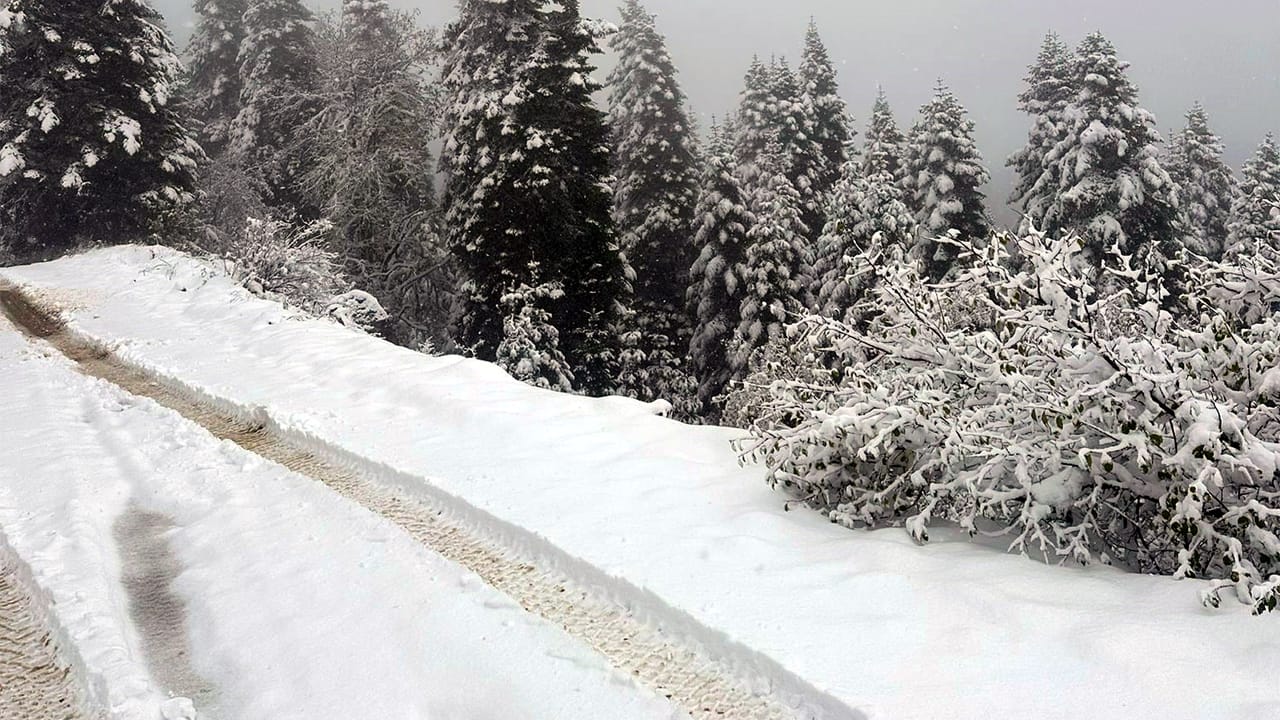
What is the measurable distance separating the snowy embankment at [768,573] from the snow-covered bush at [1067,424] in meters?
0.29

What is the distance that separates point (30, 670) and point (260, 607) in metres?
0.98

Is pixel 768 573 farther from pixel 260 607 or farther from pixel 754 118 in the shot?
pixel 754 118

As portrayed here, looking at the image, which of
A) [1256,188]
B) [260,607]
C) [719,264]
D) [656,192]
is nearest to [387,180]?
[656,192]

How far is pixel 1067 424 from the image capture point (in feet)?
13.3

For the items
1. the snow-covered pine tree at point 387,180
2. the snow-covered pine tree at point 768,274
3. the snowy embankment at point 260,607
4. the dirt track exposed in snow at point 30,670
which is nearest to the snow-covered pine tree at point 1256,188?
the snow-covered pine tree at point 768,274

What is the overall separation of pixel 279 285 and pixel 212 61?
24187 millimetres

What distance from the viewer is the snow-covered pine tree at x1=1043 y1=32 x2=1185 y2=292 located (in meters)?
20.5

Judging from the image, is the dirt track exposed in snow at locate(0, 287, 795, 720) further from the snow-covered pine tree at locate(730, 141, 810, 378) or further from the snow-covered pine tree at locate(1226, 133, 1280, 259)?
the snow-covered pine tree at locate(1226, 133, 1280, 259)

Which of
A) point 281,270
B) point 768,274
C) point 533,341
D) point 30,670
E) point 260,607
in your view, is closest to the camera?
point 30,670

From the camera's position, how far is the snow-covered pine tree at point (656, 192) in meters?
26.4

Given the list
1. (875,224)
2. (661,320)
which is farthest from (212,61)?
(875,224)

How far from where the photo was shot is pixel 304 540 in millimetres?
5008

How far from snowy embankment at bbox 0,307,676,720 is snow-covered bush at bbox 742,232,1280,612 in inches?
84.7

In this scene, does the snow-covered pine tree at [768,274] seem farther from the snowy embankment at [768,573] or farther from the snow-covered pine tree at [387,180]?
the snowy embankment at [768,573]
